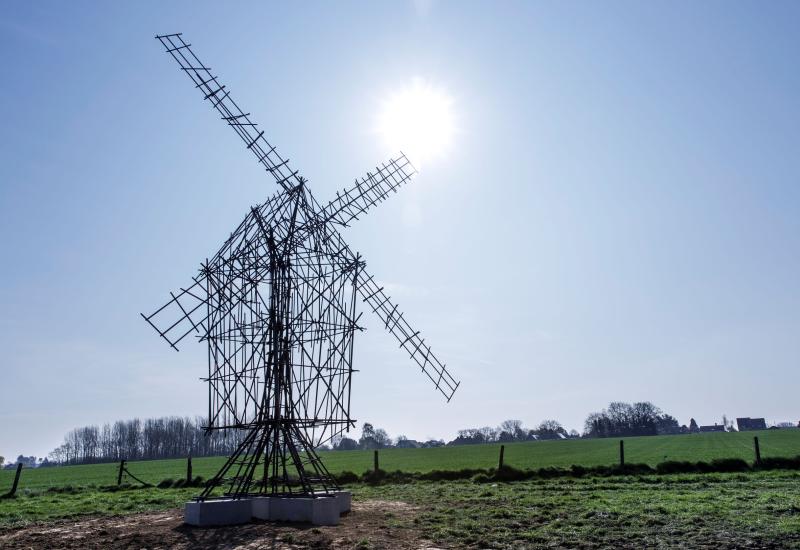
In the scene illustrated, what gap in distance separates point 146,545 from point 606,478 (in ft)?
64.9

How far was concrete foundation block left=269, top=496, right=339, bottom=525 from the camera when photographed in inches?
584

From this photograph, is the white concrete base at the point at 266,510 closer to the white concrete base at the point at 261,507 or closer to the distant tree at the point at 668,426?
the white concrete base at the point at 261,507

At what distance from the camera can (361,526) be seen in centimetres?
1463

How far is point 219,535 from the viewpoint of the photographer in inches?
539

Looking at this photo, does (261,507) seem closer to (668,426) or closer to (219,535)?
(219,535)

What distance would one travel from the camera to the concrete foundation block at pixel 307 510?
14.8 metres

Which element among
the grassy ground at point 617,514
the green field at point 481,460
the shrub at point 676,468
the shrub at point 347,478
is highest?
the shrub at point 676,468

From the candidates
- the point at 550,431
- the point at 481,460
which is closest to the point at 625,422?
the point at 550,431

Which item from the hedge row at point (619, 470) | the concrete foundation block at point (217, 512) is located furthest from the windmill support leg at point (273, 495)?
the hedge row at point (619, 470)

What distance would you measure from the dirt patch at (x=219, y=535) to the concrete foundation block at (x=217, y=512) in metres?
0.31

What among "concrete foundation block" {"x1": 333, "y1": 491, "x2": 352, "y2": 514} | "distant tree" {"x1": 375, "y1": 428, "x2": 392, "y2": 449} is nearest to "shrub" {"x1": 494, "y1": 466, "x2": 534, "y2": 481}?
"concrete foundation block" {"x1": 333, "y1": 491, "x2": 352, "y2": 514}

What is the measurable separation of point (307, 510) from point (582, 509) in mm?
7069

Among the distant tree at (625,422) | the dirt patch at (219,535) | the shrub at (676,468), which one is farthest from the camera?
the distant tree at (625,422)

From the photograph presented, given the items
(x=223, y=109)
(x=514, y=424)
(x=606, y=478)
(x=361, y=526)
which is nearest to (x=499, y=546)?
(x=361, y=526)
